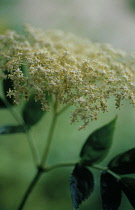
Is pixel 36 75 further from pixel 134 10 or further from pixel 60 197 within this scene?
pixel 134 10

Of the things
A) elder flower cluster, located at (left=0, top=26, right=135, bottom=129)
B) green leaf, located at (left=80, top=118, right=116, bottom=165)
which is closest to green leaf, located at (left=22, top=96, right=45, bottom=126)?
elder flower cluster, located at (left=0, top=26, right=135, bottom=129)

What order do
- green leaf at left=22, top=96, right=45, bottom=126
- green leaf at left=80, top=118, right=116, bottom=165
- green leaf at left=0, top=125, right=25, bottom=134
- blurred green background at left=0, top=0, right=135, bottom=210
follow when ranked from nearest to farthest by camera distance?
green leaf at left=80, top=118, right=116, bottom=165 → green leaf at left=0, top=125, right=25, bottom=134 → green leaf at left=22, top=96, right=45, bottom=126 → blurred green background at left=0, top=0, right=135, bottom=210

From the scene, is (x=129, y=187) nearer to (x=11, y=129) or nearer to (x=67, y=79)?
(x=67, y=79)

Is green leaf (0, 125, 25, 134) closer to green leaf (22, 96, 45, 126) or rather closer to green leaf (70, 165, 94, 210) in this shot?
green leaf (22, 96, 45, 126)

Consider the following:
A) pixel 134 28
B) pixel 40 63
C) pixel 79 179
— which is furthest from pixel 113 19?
pixel 79 179

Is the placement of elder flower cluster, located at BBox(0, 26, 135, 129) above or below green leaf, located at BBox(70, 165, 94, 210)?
above

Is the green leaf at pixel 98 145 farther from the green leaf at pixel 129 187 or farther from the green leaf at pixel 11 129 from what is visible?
the green leaf at pixel 11 129
